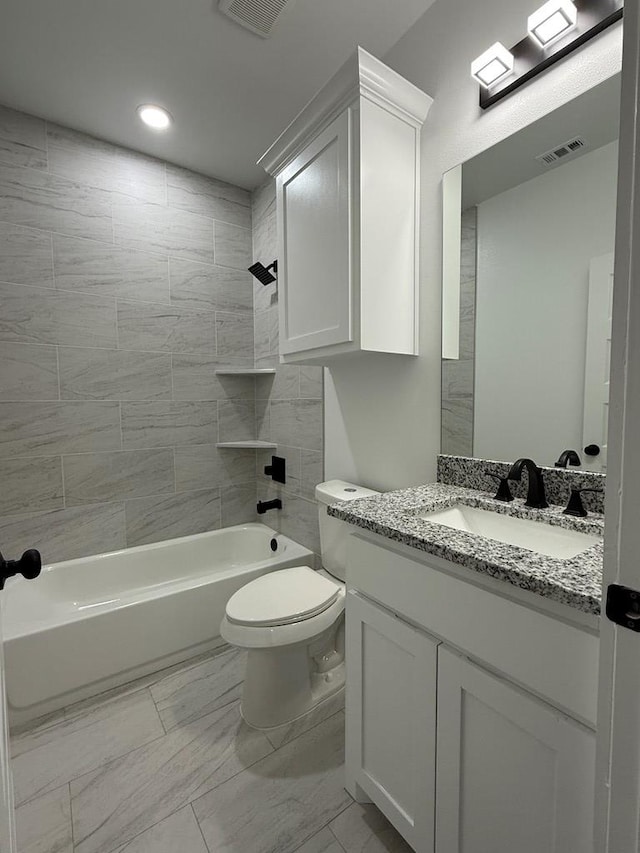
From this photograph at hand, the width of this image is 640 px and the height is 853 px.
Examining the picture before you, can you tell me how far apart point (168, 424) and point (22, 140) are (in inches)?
61.2

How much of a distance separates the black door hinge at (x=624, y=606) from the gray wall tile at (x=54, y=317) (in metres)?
2.36

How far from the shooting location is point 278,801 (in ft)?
3.89

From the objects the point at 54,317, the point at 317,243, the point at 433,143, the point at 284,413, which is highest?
the point at 433,143

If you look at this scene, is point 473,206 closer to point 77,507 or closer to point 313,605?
point 313,605

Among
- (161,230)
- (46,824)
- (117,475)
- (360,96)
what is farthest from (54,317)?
(46,824)

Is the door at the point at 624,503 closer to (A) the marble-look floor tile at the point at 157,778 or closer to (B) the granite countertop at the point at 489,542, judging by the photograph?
(B) the granite countertop at the point at 489,542

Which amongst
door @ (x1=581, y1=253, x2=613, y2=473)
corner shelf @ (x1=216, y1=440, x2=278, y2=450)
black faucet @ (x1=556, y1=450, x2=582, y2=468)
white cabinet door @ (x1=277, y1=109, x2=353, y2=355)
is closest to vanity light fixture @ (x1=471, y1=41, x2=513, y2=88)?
white cabinet door @ (x1=277, y1=109, x2=353, y2=355)

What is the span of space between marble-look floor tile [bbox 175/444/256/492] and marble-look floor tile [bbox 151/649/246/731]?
1.02 m

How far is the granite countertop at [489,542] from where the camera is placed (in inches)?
25.0

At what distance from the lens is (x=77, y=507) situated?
209 cm

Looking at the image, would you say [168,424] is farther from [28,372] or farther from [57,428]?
[28,372]

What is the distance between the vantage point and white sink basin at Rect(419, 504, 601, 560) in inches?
37.7

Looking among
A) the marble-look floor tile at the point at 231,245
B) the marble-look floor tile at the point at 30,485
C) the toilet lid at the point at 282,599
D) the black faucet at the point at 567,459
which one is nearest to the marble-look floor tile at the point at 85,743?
the toilet lid at the point at 282,599

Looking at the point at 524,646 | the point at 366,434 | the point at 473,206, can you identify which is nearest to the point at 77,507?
the point at 366,434
